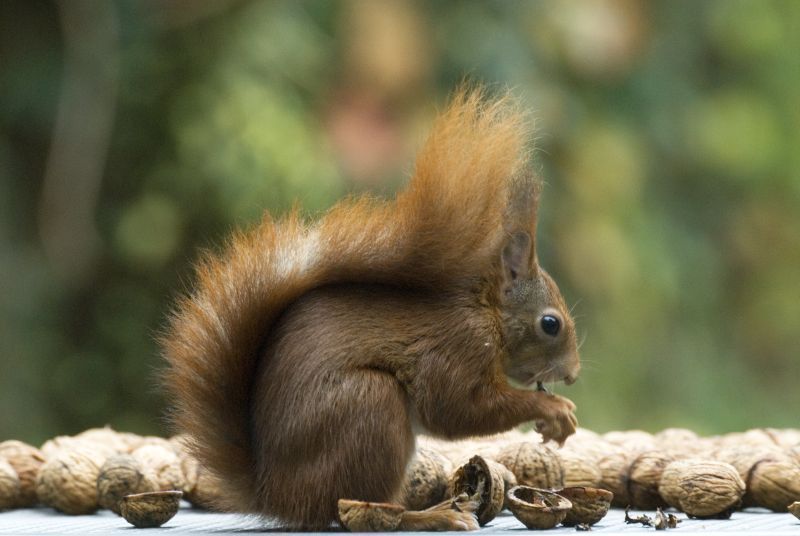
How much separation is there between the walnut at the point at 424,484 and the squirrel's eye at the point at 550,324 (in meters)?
0.25

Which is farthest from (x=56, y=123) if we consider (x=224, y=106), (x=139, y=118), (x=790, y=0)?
(x=790, y=0)

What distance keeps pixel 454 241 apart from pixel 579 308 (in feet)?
6.59

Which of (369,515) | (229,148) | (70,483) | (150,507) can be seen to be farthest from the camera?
(229,148)

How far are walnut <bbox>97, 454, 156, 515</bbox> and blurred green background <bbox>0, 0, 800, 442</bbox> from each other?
54.5 inches

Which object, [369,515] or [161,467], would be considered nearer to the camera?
[369,515]

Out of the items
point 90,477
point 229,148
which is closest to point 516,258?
point 90,477

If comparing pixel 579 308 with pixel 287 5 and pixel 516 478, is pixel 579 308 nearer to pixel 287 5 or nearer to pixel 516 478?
pixel 287 5

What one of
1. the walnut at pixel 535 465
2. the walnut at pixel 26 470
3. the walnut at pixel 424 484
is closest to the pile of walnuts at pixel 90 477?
the walnut at pixel 26 470

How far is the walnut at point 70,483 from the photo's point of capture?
6.13 feet

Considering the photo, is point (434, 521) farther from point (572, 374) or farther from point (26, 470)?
point (26, 470)

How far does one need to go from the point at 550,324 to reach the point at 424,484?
11.4 inches

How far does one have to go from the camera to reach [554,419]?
1.73 metres

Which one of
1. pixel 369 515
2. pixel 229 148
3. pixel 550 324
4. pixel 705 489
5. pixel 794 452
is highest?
pixel 229 148

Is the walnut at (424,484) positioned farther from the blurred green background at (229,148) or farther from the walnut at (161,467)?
the blurred green background at (229,148)
